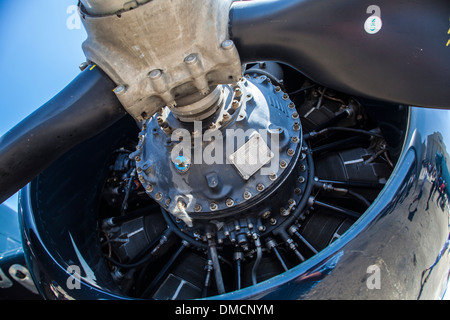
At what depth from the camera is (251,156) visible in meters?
2.55

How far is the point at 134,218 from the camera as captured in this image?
348 cm

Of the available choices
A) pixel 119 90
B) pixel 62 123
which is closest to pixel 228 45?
pixel 119 90

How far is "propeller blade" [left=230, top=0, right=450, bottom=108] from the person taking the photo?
1.76 metres

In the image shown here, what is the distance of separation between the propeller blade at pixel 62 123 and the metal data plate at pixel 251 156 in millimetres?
849

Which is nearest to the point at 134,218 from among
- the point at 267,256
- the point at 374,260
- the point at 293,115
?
the point at 267,256

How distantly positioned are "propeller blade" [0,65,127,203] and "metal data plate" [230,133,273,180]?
2.78 feet

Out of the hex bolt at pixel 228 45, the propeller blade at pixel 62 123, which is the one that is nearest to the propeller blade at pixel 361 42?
the hex bolt at pixel 228 45

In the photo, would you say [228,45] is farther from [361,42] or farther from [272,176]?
[272,176]

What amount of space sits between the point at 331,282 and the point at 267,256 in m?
0.94

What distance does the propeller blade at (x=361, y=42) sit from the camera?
176cm

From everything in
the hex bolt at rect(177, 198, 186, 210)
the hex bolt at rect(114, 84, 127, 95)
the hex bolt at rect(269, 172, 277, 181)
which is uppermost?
the hex bolt at rect(114, 84, 127, 95)

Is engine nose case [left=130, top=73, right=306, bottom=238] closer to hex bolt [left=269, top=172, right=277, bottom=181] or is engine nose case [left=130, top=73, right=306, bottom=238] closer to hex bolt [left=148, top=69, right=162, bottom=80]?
hex bolt [left=269, top=172, right=277, bottom=181]

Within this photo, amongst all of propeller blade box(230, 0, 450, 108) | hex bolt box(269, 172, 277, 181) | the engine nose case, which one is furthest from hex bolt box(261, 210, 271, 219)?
propeller blade box(230, 0, 450, 108)
